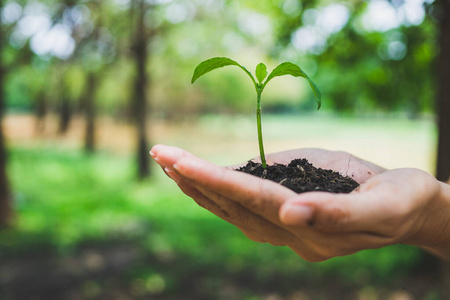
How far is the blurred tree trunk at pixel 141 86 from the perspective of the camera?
10836 mm

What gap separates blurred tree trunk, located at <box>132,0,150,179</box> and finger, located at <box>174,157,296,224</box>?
10.2 meters

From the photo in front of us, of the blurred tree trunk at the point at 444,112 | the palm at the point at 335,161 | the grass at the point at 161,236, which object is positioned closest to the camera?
the palm at the point at 335,161

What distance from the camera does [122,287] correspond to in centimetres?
493

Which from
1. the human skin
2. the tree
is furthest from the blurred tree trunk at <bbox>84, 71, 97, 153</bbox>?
the human skin

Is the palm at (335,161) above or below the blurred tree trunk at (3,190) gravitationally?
above

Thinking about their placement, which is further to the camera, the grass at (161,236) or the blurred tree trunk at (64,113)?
the blurred tree trunk at (64,113)

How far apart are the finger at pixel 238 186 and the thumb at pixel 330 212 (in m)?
0.13

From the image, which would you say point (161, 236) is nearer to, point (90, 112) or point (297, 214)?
point (297, 214)

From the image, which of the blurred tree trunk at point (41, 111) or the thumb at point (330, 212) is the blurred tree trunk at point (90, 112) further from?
the thumb at point (330, 212)

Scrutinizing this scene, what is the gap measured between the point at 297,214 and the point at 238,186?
245 mm

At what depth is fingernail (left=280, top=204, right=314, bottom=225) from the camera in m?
1.21

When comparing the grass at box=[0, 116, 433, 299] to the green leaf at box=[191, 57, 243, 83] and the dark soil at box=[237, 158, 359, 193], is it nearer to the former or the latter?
the dark soil at box=[237, 158, 359, 193]

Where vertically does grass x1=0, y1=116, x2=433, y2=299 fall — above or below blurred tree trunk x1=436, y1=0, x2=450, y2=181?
below

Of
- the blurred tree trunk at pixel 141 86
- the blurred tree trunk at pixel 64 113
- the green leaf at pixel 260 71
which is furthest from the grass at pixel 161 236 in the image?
the blurred tree trunk at pixel 64 113
